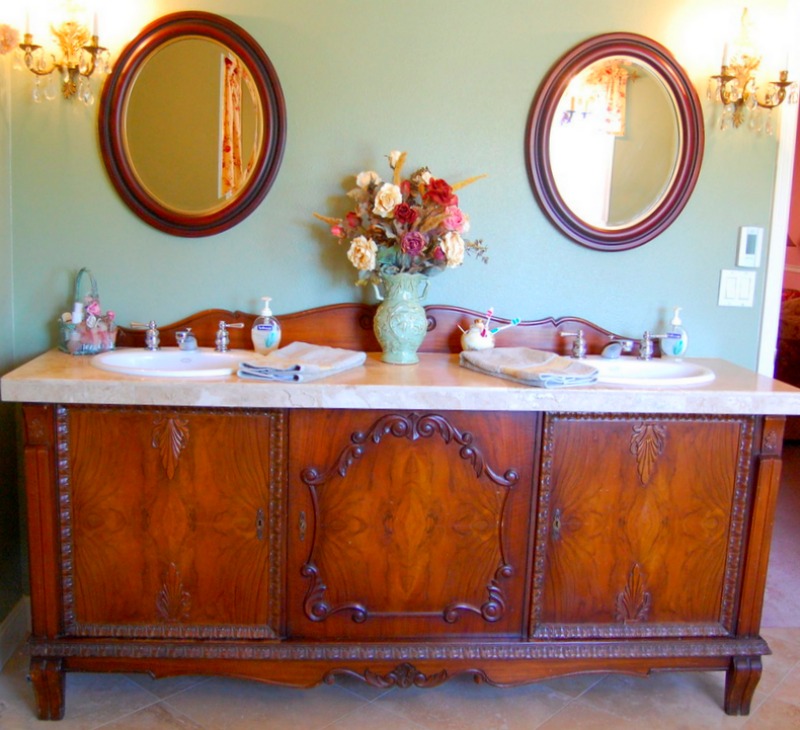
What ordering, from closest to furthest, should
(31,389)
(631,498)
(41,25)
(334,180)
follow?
(31,389) → (631,498) → (41,25) → (334,180)

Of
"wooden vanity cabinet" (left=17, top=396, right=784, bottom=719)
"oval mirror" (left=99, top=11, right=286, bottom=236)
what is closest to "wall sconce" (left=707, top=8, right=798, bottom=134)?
"wooden vanity cabinet" (left=17, top=396, right=784, bottom=719)

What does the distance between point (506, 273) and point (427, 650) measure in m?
1.09

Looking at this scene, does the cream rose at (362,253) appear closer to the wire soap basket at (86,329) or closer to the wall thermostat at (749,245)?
the wire soap basket at (86,329)

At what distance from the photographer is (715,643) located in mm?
1925

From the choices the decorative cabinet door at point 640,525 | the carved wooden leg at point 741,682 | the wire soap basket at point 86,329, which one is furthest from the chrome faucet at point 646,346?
the wire soap basket at point 86,329

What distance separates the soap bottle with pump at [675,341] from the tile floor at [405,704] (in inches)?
36.8

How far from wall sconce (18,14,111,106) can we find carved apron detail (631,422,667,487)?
5.64 feet

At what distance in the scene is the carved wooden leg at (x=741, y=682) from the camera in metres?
1.94

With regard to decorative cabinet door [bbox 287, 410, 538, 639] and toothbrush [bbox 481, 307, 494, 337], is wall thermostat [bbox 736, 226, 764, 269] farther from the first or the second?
decorative cabinet door [bbox 287, 410, 538, 639]

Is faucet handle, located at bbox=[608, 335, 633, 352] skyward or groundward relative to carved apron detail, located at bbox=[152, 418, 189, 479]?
skyward

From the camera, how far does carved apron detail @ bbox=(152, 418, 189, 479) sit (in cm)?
174

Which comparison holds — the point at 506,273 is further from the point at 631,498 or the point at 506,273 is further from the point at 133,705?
the point at 133,705

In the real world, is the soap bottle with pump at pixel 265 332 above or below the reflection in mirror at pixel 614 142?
below

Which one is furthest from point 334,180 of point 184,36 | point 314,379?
point 314,379
